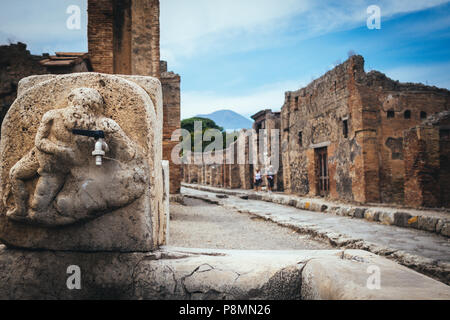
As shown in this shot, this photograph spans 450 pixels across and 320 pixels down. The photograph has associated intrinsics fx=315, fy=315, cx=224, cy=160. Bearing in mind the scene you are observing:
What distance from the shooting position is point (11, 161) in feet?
6.49

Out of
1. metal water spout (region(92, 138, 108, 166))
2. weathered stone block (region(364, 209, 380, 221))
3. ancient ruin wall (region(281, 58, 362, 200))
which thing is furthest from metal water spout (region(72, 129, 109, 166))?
ancient ruin wall (region(281, 58, 362, 200))

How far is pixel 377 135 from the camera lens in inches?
422

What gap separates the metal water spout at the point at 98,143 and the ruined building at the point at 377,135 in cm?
923

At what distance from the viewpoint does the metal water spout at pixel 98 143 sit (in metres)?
1.70

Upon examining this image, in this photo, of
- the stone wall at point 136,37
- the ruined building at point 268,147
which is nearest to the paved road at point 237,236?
the stone wall at point 136,37

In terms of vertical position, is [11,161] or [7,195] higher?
[11,161]

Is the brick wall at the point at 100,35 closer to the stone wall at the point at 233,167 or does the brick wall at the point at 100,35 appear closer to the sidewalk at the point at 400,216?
the sidewalk at the point at 400,216

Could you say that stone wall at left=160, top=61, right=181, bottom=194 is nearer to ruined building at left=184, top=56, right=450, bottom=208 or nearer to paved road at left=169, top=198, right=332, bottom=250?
paved road at left=169, top=198, right=332, bottom=250

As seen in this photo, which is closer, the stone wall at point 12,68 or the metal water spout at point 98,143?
the metal water spout at point 98,143

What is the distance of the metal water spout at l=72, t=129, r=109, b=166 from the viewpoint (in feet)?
5.59

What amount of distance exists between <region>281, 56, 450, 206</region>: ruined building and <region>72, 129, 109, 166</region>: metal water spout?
9.23 metres
